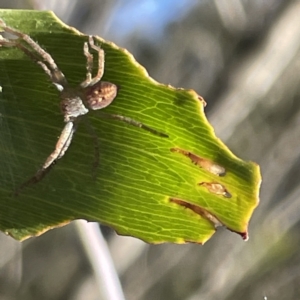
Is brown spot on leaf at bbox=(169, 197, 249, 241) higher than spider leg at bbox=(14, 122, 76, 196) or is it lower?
higher

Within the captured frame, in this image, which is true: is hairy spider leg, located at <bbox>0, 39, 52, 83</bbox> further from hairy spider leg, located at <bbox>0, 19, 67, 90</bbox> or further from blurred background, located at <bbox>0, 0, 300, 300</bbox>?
blurred background, located at <bbox>0, 0, 300, 300</bbox>

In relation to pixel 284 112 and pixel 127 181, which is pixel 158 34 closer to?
pixel 284 112

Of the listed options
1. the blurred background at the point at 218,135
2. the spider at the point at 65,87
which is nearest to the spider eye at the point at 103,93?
the spider at the point at 65,87

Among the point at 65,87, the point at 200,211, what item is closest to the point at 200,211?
the point at 200,211

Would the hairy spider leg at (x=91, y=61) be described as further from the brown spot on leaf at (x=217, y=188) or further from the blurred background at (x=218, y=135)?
the blurred background at (x=218, y=135)

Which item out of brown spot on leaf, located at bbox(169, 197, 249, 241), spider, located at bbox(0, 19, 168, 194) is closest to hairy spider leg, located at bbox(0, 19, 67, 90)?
spider, located at bbox(0, 19, 168, 194)

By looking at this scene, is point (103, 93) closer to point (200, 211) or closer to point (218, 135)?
point (200, 211)

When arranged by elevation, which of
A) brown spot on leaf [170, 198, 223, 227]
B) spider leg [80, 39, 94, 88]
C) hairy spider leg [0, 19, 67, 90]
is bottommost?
brown spot on leaf [170, 198, 223, 227]

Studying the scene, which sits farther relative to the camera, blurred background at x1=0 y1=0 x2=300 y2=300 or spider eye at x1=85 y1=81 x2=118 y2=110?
blurred background at x1=0 y1=0 x2=300 y2=300
